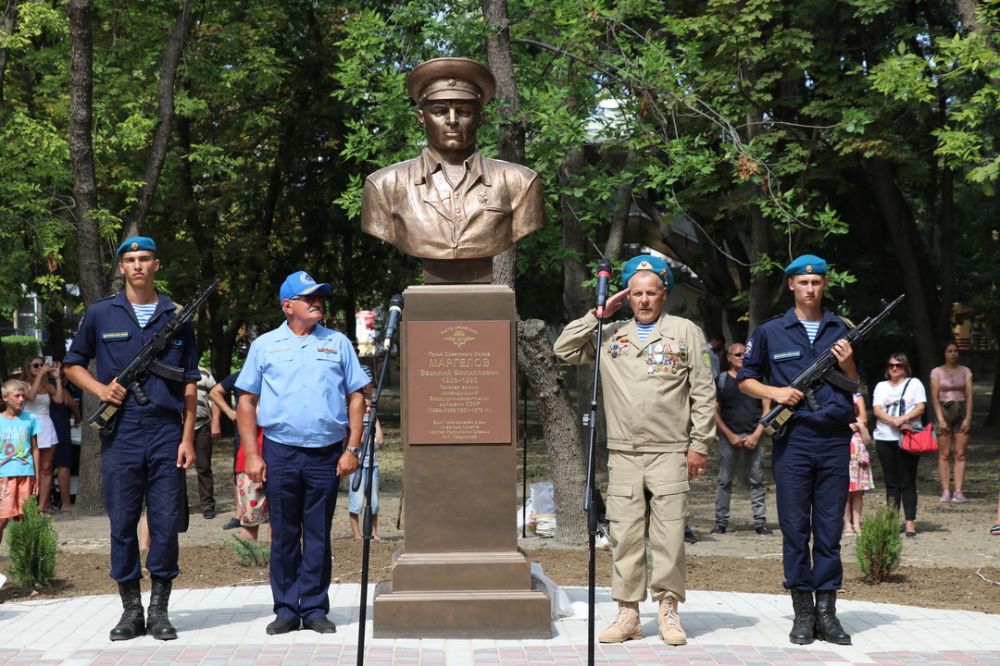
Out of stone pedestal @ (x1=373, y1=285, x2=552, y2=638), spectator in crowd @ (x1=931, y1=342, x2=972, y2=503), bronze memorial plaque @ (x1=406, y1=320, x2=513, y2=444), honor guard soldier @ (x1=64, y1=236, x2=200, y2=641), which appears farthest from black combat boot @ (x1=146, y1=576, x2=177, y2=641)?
spectator in crowd @ (x1=931, y1=342, x2=972, y2=503)

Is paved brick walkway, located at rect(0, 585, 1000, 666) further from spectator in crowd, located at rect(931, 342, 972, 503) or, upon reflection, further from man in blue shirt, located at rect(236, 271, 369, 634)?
spectator in crowd, located at rect(931, 342, 972, 503)

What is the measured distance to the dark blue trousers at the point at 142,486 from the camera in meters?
7.49

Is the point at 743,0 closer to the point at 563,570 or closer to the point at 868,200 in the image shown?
the point at 868,200

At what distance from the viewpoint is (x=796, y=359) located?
25.0 feet

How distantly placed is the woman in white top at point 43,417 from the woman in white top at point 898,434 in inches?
357

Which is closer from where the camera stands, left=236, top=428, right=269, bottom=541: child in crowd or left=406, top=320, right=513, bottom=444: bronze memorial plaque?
left=406, top=320, right=513, bottom=444: bronze memorial plaque

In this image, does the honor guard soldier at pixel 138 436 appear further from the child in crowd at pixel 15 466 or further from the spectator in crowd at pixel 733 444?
the spectator in crowd at pixel 733 444

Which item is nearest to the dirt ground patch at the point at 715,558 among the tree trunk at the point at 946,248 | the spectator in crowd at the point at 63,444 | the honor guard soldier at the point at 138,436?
the spectator in crowd at the point at 63,444

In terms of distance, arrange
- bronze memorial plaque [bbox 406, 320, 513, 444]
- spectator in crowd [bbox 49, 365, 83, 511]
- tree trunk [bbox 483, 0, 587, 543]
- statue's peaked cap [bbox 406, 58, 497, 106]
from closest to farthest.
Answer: bronze memorial plaque [bbox 406, 320, 513, 444], statue's peaked cap [bbox 406, 58, 497, 106], tree trunk [bbox 483, 0, 587, 543], spectator in crowd [bbox 49, 365, 83, 511]

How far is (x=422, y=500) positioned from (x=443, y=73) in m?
2.47

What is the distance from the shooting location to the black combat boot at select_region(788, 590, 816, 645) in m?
7.46

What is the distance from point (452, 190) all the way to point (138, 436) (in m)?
2.29

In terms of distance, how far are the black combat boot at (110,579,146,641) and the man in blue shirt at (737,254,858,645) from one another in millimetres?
3614

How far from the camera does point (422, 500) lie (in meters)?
7.72
